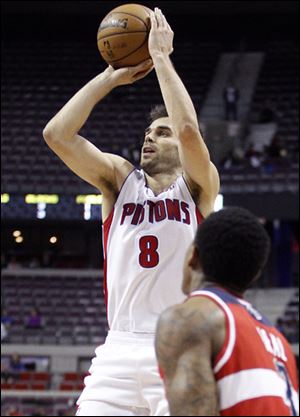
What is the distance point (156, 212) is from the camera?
484 cm

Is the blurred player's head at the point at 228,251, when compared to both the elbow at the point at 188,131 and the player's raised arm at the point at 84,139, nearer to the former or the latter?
the elbow at the point at 188,131

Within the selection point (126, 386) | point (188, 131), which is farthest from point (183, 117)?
point (126, 386)

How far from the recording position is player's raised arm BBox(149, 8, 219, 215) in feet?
14.5

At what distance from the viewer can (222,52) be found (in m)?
29.6

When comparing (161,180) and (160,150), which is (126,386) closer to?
(161,180)

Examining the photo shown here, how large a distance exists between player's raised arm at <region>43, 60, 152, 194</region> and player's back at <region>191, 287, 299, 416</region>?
204 centimetres

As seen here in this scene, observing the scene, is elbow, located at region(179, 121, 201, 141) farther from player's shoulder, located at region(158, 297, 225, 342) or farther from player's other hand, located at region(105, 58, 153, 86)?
player's shoulder, located at region(158, 297, 225, 342)

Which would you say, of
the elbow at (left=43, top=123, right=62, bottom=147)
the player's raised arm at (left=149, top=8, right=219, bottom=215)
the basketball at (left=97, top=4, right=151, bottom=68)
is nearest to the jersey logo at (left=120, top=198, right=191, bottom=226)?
the player's raised arm at (left=149, top=8, right=219, bottom=215)

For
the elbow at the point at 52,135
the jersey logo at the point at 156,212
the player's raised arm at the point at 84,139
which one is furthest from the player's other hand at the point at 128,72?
the jersey logo at the point at 156,212

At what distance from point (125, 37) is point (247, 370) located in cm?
260

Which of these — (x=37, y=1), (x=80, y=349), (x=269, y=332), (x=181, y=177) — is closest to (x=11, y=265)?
(x=80, y=349)

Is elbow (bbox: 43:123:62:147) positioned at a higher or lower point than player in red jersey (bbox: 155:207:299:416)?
higher

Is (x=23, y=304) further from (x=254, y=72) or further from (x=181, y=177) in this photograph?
(x=181, y=177)

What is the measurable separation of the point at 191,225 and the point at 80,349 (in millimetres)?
Result: 16209
